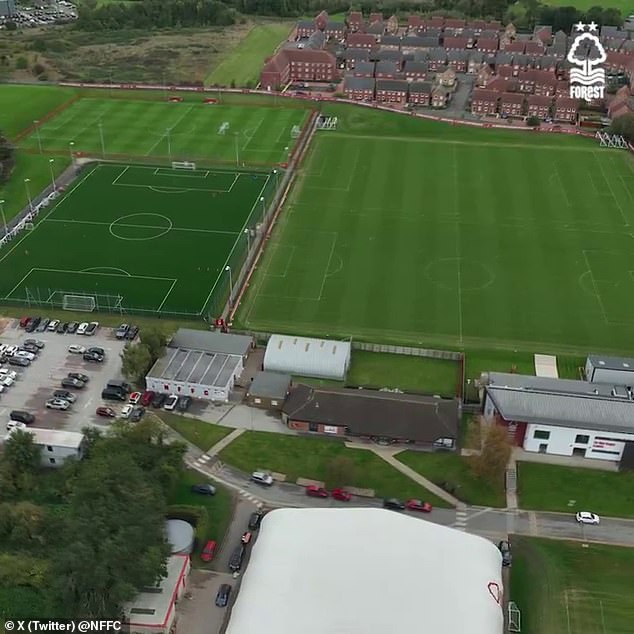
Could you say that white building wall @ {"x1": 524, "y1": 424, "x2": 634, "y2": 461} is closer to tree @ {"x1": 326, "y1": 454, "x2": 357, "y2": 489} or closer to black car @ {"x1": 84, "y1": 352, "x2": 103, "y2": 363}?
tree @ {"x1": 326, "y1": 454, "x2": 357, "y2": 489}

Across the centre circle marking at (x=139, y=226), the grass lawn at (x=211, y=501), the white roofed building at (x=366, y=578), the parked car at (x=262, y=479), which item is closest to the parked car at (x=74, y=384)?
the grass lawn at (x=211, y=501)

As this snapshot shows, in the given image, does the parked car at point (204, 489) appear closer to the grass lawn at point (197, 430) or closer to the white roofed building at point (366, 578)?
the grass lawn at point (197, 430)

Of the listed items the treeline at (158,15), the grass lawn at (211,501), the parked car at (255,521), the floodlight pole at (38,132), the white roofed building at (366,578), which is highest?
the treeline at (158,15)

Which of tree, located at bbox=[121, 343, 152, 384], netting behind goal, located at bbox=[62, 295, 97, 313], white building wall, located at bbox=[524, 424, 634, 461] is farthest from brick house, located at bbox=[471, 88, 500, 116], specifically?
tree, located at bbox=[121, 343, 152, 384]

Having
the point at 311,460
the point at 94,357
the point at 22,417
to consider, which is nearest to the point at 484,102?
the point at 94,357

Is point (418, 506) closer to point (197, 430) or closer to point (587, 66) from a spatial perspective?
point (197, 430)

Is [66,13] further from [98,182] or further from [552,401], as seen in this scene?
[552,401]
